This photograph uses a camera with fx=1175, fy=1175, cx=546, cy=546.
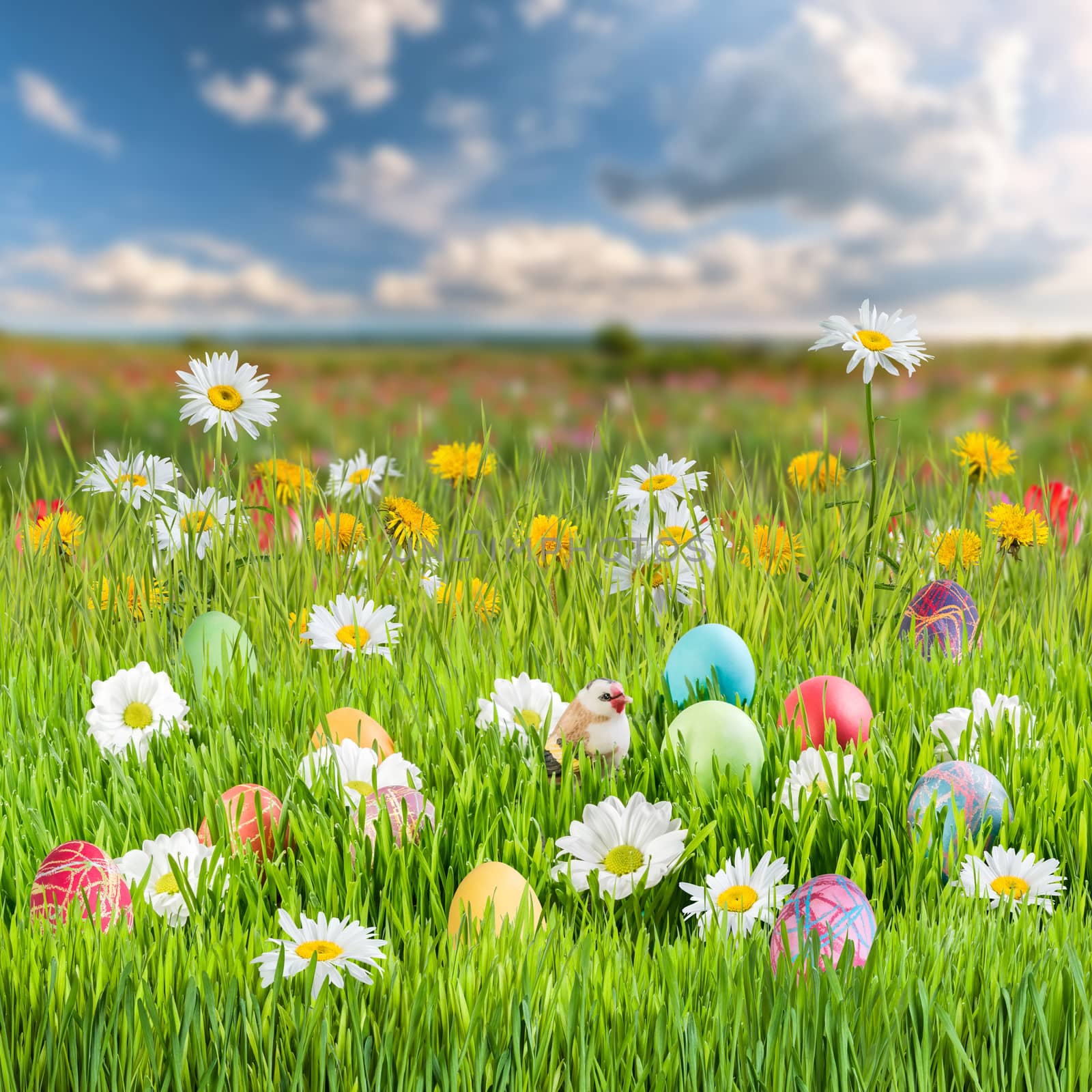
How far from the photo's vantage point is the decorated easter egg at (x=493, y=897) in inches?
63.1

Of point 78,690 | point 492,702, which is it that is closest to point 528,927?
point 492,702

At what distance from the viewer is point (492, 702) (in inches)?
91.4

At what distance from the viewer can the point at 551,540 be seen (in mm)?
2975

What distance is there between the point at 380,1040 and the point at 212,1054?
0.20 m

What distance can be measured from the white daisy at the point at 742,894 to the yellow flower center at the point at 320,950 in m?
0.49

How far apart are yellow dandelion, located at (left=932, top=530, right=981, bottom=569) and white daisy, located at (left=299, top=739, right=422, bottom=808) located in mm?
1685

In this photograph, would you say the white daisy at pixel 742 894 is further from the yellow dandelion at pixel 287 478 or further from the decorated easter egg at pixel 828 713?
the yellow dandelion at pixel 287 478

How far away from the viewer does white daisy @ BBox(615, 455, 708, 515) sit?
2.98 m

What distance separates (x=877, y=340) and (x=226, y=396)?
155 cm

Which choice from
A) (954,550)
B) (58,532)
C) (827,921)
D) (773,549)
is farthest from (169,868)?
(954,550)

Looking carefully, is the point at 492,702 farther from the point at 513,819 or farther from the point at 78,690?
the point at 78,690

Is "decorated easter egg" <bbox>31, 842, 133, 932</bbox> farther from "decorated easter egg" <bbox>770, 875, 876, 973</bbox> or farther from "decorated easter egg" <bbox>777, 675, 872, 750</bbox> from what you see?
"decorated easter egg" <bbox>777, 675, 872, 750</bbox>

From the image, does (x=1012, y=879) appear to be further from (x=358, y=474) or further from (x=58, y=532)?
(x=58, y=532)

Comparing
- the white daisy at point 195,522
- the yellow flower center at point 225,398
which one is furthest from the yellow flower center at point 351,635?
the yellow flower center at point 225,398
